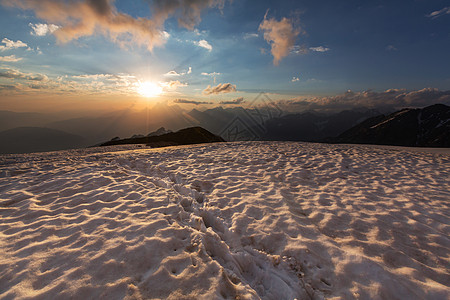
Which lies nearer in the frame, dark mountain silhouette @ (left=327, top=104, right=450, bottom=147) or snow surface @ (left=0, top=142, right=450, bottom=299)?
snow surface @ (left=0, top=142, right=450, bottom=299)

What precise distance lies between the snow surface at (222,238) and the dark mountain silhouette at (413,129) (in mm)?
194878

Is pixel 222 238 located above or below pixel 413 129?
above

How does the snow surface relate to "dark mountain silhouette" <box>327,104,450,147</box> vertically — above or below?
above

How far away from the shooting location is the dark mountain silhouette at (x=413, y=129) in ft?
490

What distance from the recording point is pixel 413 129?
169375 millimetres

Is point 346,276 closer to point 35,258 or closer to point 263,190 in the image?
point 263,190

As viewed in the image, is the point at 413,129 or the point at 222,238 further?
the point at 413,129

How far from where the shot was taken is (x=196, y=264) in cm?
345

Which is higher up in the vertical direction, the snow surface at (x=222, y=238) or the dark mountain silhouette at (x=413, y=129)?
the snow surface at (x=222, y=238)

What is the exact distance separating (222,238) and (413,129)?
242 m

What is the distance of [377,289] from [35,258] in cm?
620

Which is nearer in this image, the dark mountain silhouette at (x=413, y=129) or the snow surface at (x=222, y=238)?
the snow surface at (x=222, y=238)

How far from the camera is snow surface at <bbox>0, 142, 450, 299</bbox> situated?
3041 millimetres

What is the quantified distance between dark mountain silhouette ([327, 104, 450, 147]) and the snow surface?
194878 millimetres
